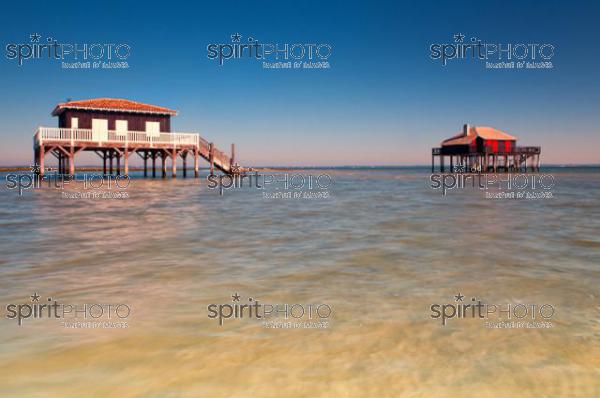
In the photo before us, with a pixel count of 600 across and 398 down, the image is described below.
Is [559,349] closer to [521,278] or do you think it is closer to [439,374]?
[439,374]

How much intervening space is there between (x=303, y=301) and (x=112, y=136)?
30.1 meters

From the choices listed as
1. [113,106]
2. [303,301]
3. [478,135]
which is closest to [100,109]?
[113,106]

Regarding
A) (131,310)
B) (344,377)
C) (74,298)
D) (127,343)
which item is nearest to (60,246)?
(74,298)

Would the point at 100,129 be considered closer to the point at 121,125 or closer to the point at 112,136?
the point at 121,125

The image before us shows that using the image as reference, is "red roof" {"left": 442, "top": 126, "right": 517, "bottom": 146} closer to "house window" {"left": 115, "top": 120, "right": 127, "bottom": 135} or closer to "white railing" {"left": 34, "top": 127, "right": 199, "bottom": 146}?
"white railing" {"left": 34, "top": 127, "right": 199, "bottom": 146}

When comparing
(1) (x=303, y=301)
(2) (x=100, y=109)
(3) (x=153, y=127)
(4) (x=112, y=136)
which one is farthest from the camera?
(3) (x=153, y=127)

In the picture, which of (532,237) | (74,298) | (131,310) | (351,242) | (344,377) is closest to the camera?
(344,377)

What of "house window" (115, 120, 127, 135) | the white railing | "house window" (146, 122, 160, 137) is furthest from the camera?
"house window" (146, 122, 160, 137)

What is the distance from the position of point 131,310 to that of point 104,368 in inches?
58.5

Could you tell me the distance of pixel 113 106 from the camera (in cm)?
3369

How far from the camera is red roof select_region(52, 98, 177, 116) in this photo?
3272 centimetres

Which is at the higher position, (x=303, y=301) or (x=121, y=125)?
(x=121, y=125)

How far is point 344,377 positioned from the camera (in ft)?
11.9

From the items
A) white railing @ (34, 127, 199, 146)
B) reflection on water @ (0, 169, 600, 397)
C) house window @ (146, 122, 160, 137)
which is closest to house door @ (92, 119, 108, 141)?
white railing @ (34, 127, 199, 146)
